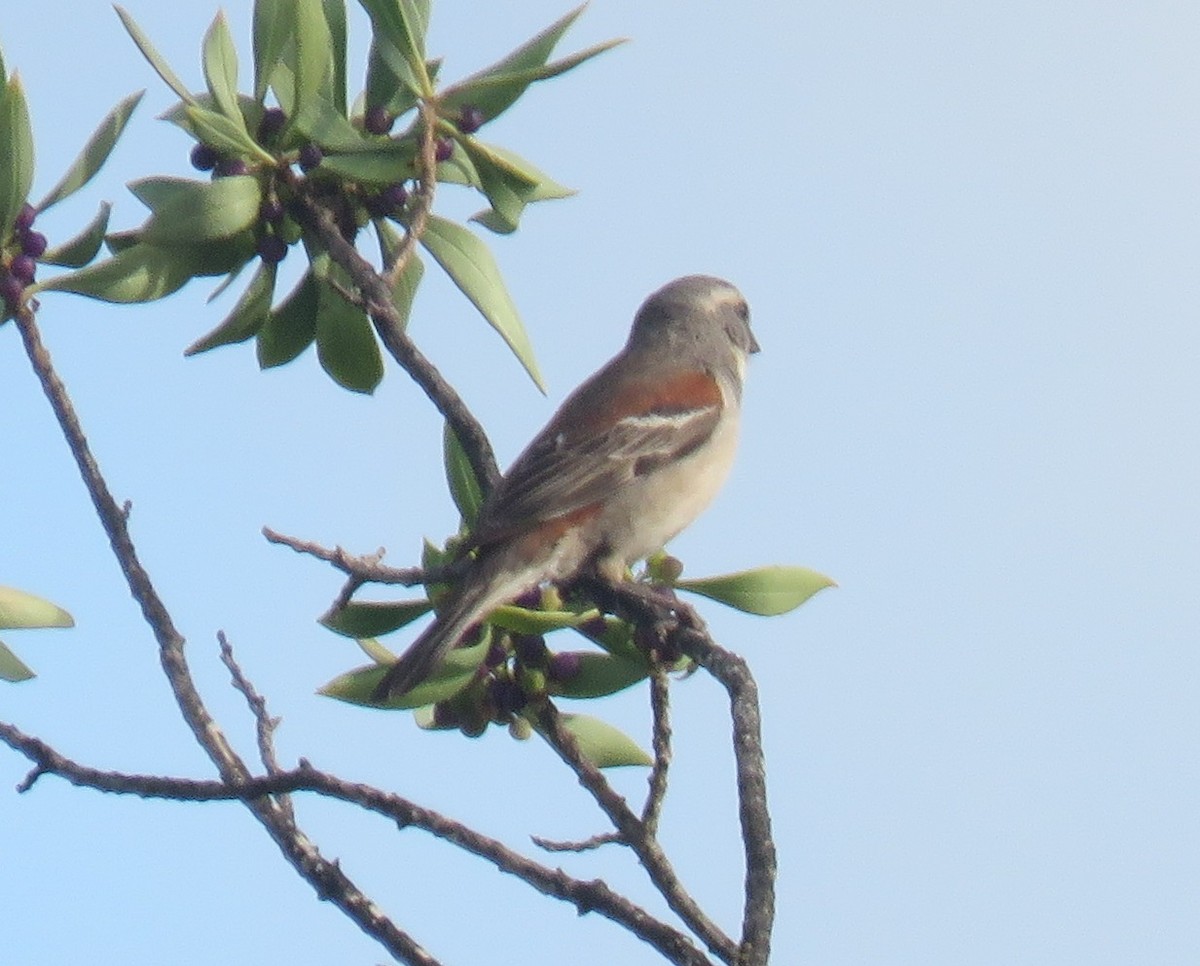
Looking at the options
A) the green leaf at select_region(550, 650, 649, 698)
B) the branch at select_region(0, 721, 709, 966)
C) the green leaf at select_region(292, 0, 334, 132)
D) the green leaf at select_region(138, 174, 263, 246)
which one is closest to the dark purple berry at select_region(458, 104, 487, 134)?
the green leaf at select_region(292, 0, 334, 132)

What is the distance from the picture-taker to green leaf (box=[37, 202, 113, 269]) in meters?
4.35

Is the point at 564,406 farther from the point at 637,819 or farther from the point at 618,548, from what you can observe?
the point at 637,819

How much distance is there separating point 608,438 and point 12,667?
8.92 ft

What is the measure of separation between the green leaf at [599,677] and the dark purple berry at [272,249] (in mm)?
1383

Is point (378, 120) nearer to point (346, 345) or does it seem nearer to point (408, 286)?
point (408, 286)

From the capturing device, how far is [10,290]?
412 cm

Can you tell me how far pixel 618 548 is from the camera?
5.81 m

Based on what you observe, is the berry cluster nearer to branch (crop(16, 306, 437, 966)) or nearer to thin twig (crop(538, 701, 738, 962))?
branch (crop(16, 306, 437, 966))

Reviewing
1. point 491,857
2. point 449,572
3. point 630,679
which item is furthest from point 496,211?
point 491,857

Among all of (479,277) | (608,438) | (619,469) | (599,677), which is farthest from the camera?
(608,438)

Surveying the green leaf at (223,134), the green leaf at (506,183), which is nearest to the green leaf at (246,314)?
the green leaf at (223,134)

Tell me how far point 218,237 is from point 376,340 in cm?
63

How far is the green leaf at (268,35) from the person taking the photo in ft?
14.4

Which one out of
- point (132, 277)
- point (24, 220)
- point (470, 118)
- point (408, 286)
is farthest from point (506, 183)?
point (24, 220)
